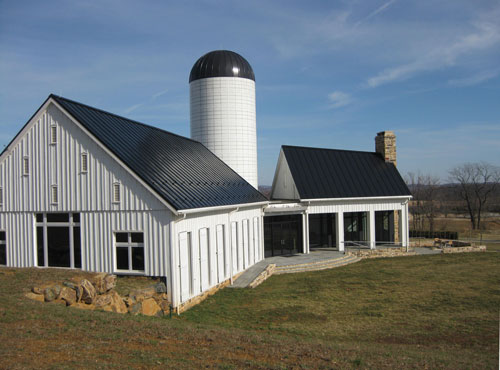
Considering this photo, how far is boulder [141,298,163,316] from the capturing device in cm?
1290

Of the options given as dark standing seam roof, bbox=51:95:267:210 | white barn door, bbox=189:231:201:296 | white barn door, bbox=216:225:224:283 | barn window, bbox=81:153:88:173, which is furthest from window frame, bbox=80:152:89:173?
white barn door, bbox=216:225:224:283

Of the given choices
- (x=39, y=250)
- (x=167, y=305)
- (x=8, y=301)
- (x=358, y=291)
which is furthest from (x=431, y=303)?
(x=39, y=250)

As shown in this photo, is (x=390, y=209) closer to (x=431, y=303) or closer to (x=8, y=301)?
(x=431, y=303)

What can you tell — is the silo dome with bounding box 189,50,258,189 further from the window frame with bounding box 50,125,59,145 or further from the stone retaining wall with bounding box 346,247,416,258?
the window frame with bounding box 50,125,59,145

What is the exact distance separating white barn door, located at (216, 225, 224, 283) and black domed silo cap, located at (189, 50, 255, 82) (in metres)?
12.4

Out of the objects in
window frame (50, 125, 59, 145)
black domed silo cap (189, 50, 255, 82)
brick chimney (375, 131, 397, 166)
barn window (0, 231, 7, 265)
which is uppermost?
black domed silo cap (189, 50, 255, 82)

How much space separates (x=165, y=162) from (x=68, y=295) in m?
7.18

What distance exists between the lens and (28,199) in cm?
Answer: 1650

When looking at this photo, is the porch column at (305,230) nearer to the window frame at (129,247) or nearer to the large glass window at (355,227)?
the large glass window at (355,227)

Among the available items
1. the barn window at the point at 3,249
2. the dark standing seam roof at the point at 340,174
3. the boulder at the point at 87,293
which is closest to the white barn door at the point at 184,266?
the boulder at the point at 87,293

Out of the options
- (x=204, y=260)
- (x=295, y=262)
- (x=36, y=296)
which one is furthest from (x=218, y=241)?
(x=295, y=262)

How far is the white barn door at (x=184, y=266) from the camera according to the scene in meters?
14.4

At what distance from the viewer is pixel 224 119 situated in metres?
27.1

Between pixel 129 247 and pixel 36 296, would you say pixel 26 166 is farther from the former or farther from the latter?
pixel 36 296
